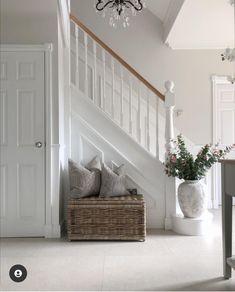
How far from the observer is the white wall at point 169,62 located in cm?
624

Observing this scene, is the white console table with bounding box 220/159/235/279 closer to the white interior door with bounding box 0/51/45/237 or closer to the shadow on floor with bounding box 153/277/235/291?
the shadow on floor with bounding box 153/277/235/291

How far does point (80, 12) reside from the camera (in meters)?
6.37

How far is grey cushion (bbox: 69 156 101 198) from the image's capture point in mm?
4141

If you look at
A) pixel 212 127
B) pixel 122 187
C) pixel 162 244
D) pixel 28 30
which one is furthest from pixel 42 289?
pixel 212 127

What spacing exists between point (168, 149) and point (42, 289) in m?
2.47

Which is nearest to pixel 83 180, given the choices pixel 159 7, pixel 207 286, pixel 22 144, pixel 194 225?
pixel 22 144

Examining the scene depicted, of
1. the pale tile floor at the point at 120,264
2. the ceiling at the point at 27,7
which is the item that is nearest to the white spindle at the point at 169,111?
the pale tile floor at the point at 120,264

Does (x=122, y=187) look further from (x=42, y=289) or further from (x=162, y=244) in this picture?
(x=42, y=289)

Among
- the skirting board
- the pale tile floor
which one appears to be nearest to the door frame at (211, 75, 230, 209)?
the skirting board

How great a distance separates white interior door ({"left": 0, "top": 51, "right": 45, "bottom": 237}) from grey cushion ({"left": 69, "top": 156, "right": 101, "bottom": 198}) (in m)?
0.34

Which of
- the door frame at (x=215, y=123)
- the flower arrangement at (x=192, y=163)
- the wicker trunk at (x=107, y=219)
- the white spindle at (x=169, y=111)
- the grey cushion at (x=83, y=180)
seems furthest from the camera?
the door frame at (x=215, y=123)

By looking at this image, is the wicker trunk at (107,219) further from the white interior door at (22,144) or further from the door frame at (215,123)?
the door frame at (215,123)

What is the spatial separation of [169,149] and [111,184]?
88 centimetres

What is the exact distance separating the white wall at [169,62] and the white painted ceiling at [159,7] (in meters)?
0.10
